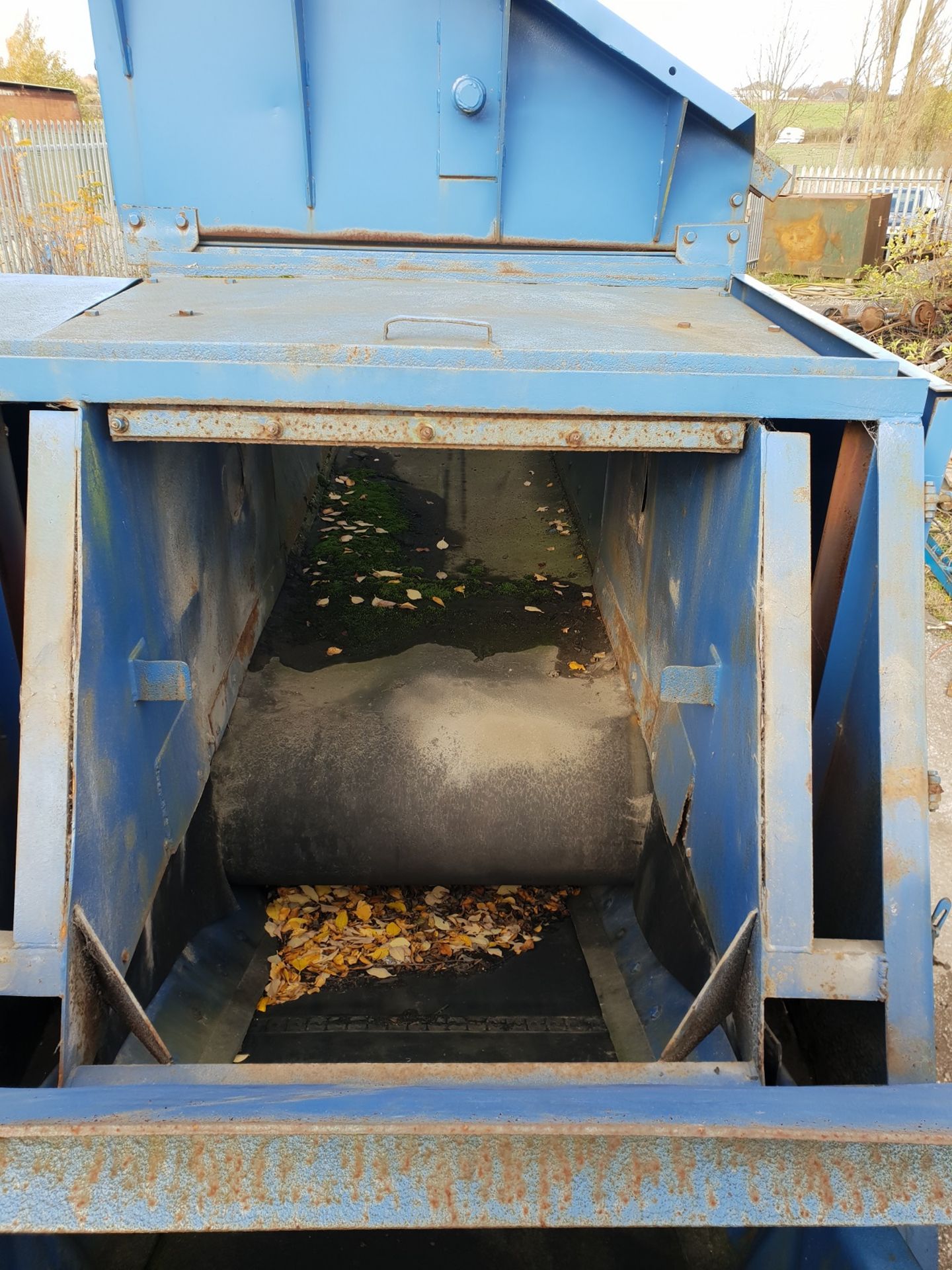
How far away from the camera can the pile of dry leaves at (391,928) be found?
2.71 metres

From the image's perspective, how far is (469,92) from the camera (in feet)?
10.2

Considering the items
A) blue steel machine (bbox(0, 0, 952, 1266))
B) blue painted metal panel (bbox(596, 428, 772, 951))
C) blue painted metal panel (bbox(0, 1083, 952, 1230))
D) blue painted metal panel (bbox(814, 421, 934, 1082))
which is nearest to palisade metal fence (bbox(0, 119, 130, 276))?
blue steel machine (bbox(0, 0, 952, 1266))

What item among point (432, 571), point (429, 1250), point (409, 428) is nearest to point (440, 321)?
point (409, 428)

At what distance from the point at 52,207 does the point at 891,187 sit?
46.0ft

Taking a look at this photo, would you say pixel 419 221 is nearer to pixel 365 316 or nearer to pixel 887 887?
pixel 365 316

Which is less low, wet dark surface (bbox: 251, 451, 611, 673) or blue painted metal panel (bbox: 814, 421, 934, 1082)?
blue painted metal panel (bbox: 814, 421, 934, 1082)

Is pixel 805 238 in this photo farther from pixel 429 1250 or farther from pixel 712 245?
pixel 429 1250

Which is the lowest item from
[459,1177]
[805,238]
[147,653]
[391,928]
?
[391,928]

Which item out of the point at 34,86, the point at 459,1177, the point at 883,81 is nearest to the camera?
the point at 459,1177

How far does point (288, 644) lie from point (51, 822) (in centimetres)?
190

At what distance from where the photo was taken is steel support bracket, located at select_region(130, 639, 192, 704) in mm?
2051

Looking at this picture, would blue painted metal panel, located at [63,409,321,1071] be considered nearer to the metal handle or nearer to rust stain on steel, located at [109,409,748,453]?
rust stain on steel, located at [109,409,748,453]

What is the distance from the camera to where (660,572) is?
277 centimetres

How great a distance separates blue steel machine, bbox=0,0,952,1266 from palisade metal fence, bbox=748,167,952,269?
38.5ft
